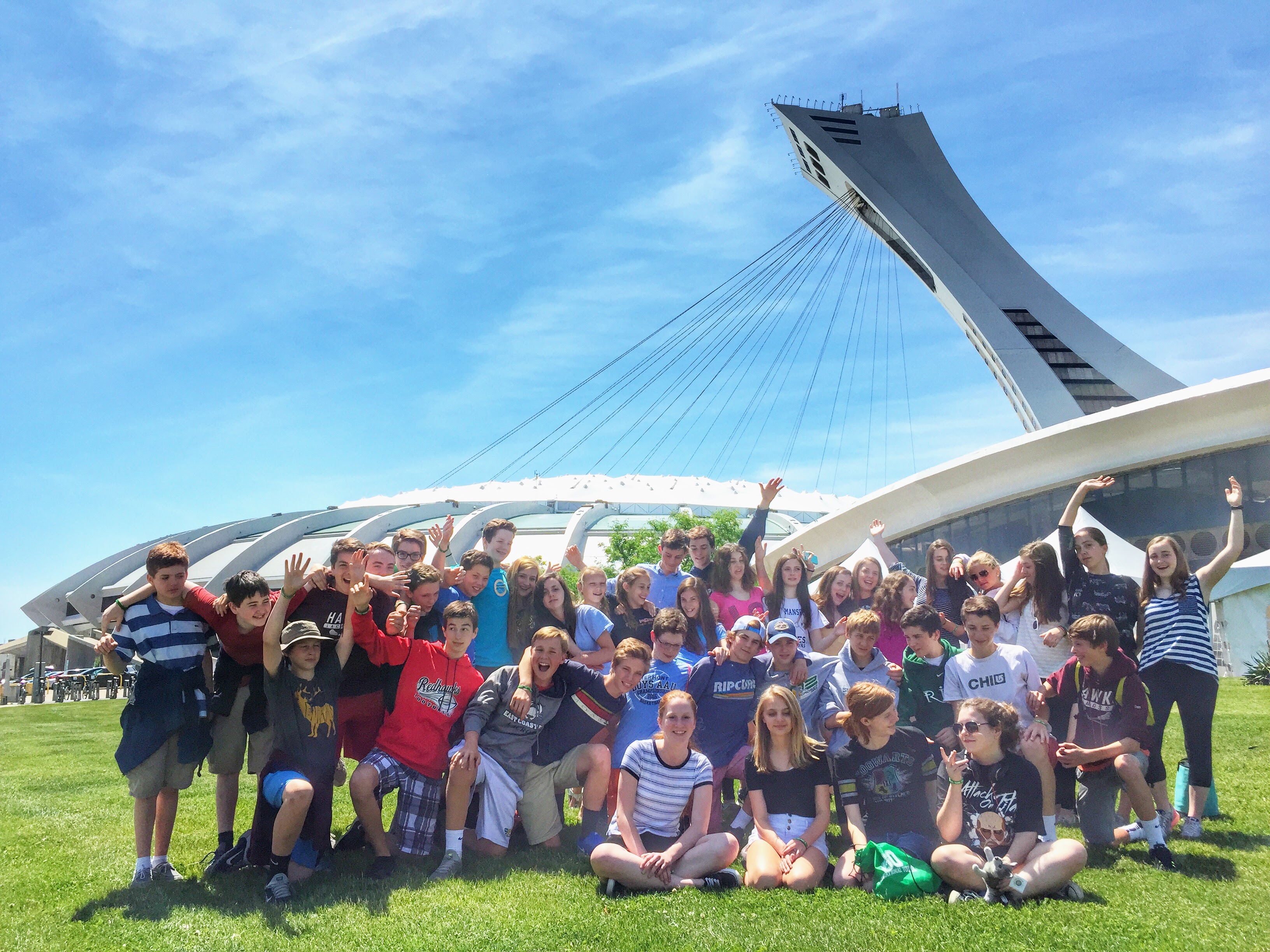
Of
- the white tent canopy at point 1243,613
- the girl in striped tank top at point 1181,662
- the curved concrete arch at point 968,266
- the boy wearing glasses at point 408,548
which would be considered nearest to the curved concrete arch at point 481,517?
the curved concrete arch at point 968,266

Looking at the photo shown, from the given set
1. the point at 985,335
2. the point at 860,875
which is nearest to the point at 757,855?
the point at 860,875

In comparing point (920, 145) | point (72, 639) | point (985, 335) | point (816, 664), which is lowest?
point (72, 639)

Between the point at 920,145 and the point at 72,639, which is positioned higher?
the point at 920,145

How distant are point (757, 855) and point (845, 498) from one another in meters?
48.7

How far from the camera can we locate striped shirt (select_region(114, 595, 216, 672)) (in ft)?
17.4

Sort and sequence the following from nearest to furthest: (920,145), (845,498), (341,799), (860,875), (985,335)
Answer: (860,875) < (341,799) < (985,335) < (920,145) < (845,498)

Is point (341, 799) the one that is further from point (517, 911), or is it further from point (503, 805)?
point (517, 911)

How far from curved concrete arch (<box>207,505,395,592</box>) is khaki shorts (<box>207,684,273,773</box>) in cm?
3209

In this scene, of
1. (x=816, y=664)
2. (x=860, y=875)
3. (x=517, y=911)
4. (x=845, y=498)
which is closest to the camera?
(x=517, y=911)

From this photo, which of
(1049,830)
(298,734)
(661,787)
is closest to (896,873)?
(1049,830)

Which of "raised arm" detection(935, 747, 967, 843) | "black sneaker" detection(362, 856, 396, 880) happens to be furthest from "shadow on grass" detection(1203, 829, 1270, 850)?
"black sneaker" detection(362, 856, 396, 880)

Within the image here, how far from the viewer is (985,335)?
36500 mm

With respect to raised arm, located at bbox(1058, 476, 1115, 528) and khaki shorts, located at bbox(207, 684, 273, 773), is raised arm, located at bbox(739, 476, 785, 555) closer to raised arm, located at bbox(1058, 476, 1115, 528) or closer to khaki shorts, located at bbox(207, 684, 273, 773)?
raised arm, located at bbox(1058, 476, 1115, 528)

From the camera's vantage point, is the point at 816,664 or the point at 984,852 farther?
the point at 816,664
